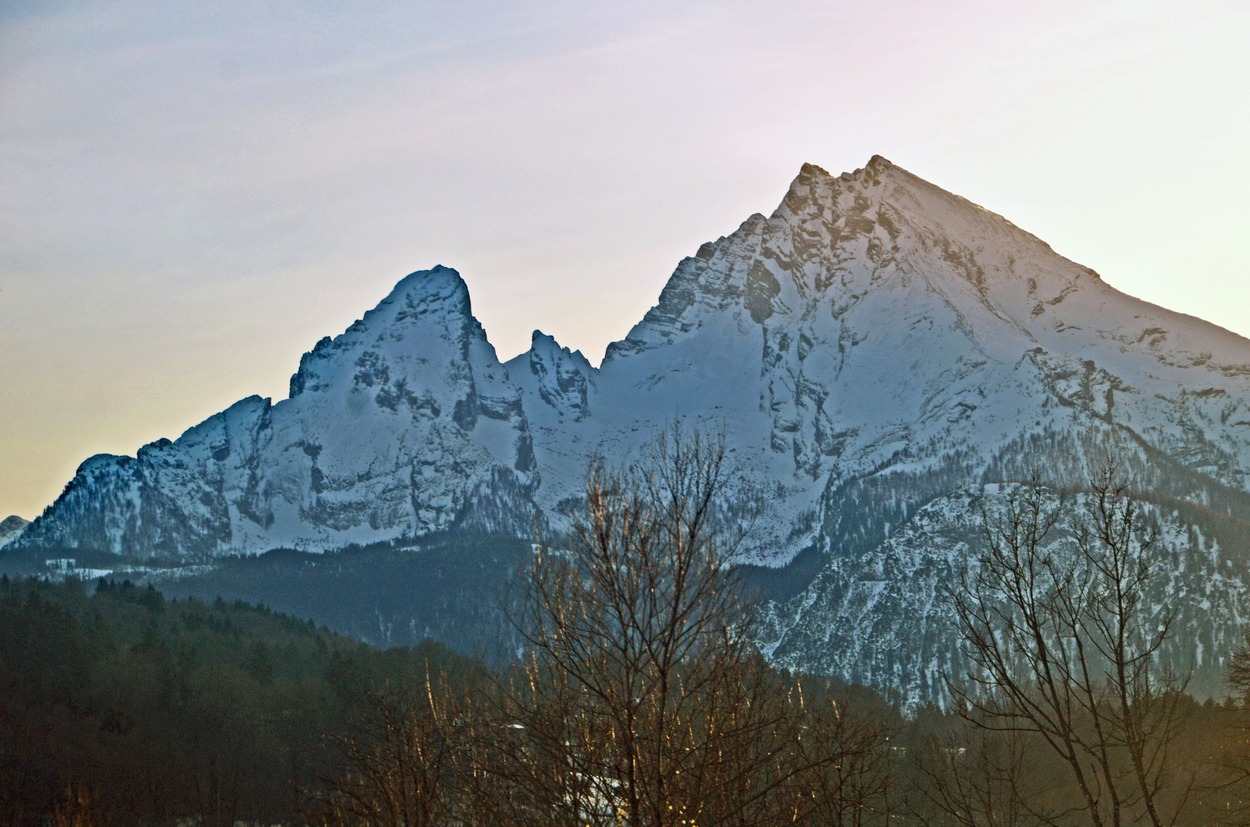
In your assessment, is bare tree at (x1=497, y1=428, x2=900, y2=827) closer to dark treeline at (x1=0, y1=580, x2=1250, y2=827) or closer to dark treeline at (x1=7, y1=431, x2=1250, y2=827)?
dark treeline at (x1=7, y1=431, x2=1250, y2=827)

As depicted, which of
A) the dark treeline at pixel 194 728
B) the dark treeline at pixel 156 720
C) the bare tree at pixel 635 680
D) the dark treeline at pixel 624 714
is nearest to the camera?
the bare tree at pixel 635 680

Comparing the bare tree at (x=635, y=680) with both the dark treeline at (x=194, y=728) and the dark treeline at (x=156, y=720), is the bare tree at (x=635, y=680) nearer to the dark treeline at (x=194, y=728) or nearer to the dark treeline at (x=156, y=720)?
the dark treeline at (x=194, y=728)

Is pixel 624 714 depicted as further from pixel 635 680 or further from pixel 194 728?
pixel 194 728

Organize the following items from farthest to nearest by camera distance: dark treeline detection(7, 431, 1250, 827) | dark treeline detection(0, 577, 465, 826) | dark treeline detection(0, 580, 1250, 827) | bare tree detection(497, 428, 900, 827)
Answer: dark treeline detection(0, 577, 465, 826)
dark treeline detection(0, 580, 1250, 827)
dark treeline detection(7, 431, 1250, 827)
bare tree detection(497, 428, 900, 827)

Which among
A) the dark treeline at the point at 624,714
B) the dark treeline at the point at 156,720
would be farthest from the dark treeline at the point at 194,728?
the dark treeline at the point at 624,714

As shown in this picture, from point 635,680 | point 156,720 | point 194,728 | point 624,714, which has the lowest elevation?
point 194,728

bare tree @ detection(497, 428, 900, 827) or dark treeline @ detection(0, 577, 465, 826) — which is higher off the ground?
bare tree @ detection(497, 428, 900, 827)

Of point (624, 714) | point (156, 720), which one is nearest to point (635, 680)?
point (624, 714)

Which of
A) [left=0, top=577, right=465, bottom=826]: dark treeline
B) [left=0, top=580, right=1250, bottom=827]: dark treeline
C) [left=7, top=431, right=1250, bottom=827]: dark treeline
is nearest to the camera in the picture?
[left=7, top=431, right=1250, bottom=827]: dark treeline

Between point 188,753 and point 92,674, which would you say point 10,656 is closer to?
point 92,674

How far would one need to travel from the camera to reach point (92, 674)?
404 ft

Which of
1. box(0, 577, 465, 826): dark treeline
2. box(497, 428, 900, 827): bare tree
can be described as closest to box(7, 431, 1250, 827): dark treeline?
box(497, 428, 900, 827): bare tree

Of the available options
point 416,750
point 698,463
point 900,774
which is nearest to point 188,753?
point 900,774

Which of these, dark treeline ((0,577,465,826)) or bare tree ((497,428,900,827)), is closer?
bare tree ((497,428,900,827))
